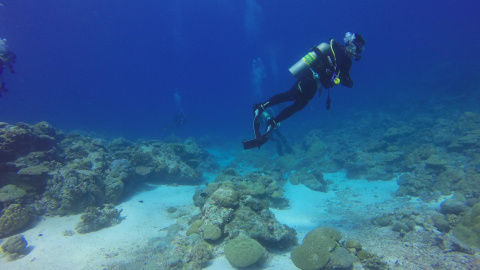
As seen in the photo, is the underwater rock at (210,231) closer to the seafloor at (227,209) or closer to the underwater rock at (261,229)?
the seafloor at (227,209)

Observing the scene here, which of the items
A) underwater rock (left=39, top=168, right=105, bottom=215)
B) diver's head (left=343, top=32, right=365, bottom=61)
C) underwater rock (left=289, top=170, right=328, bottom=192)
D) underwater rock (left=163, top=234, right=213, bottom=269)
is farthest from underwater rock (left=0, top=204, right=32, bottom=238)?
underwater rock (left=289, top=170, right=328, bottom=192)

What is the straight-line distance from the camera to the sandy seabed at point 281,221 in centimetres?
533

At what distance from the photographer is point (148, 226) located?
7648 mm

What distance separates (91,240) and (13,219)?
8.91 feet

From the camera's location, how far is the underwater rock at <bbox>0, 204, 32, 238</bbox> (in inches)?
262

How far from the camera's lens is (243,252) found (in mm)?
5023

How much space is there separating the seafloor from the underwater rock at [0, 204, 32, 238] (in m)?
0.03

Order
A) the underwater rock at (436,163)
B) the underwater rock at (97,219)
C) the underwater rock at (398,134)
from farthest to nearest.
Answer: the underwater rock at (398,134) < the underwater rock at (436,163) < the underwater rock at (97,219)

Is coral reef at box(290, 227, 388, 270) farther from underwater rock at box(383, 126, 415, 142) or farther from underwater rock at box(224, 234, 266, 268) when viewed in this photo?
underwater rock at box(383, 126, 415, 142)

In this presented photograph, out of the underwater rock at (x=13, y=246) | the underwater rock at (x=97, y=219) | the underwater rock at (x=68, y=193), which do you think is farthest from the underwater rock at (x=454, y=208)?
the underwater rock at (x=13, y=246)

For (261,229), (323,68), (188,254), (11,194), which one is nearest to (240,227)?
(261,229)

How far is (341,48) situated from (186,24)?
488 feet

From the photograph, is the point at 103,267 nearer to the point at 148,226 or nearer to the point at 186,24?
the point at 148,226

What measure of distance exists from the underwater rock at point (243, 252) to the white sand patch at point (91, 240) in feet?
9.77
